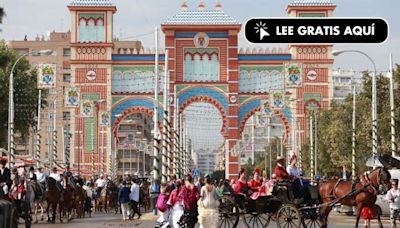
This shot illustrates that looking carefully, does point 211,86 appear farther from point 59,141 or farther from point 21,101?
point 59,141

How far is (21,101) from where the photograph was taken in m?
70.9

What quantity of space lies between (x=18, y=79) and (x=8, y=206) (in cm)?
5600

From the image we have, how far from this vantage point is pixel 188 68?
80.1 meters

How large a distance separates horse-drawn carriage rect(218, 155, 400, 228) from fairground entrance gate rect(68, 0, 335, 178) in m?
51.7

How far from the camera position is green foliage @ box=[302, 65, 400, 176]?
5044 cm

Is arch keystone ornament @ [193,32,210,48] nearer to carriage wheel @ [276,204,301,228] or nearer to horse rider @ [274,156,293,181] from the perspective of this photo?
horse rider @ [274,156,293,181]

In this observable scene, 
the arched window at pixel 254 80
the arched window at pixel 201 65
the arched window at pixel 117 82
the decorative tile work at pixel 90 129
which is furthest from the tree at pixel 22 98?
the arched window at pixel 254 80

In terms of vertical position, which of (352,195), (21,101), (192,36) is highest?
(192,36)

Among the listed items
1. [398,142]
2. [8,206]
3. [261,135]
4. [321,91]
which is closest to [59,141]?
[321,91]

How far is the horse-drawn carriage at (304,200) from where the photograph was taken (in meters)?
25.1

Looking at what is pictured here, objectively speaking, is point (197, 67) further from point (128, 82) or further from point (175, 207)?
point (175, 207)

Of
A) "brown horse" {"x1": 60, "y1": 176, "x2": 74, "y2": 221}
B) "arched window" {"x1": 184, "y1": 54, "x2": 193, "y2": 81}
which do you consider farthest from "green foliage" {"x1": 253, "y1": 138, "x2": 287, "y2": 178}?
"brown horse" {"x1": 60, "y1": 176, "x2": 74, "y2": 221}

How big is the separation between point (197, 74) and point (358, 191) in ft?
178

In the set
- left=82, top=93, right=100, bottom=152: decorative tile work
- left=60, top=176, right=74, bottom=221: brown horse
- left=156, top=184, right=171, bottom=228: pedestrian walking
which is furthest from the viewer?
left=82, top=93, right=100, bottom=152: decorative tile work
